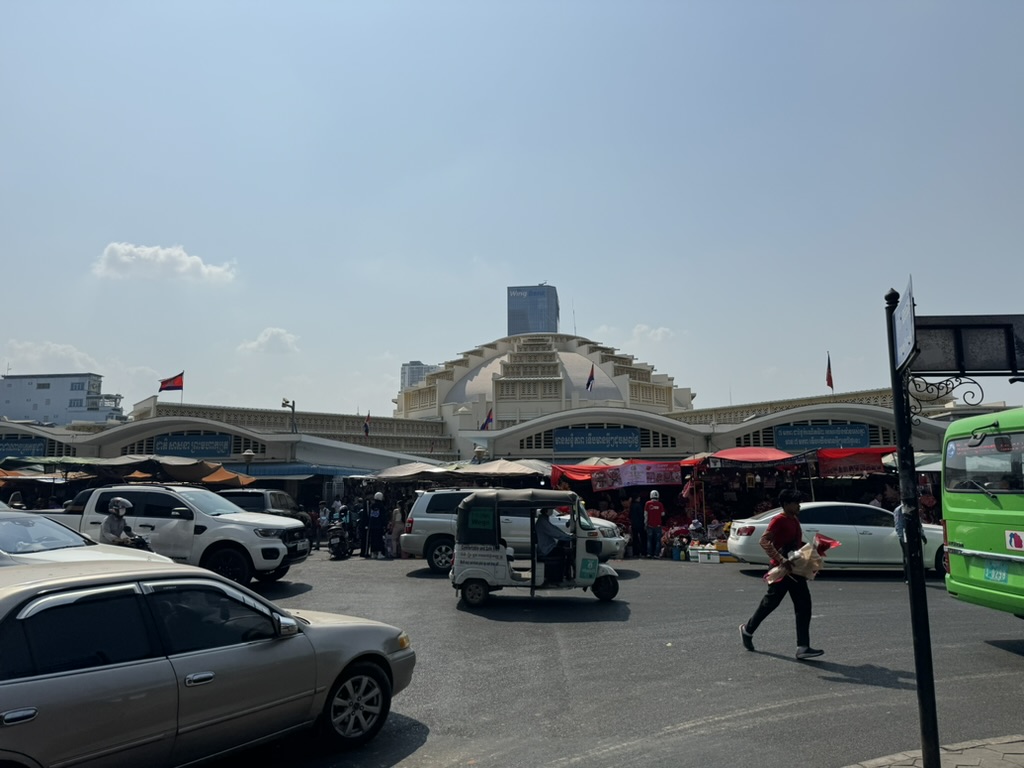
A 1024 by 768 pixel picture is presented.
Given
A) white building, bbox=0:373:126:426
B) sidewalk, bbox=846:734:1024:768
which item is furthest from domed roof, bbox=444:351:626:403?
white building, bbox=0:373:126:426

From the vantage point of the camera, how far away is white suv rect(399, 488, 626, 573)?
51.4 feet

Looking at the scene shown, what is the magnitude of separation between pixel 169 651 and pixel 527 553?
10.7 metres

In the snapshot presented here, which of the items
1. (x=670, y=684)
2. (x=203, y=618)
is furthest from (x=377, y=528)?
(x=203, y=618)

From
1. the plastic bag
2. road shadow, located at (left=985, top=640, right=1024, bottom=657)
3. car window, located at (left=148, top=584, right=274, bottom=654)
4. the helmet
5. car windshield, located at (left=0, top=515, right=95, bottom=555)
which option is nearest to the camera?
car window, located at (left=148, top=584, right=274, bottom=654)

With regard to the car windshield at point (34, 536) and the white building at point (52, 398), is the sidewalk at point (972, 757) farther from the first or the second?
the white building at point (52, 398)

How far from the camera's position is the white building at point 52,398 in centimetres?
9181

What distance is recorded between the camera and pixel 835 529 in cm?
1483

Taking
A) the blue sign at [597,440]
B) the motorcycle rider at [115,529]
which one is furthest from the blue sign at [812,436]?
the motorcycle rider at [115,529]

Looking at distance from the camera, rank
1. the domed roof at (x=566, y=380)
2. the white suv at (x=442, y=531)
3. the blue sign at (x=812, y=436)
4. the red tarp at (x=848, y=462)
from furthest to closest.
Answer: the domed roof at (x=566, y=380)
the blue sign at (x=812, y=436)
the red tarp at (x=848, y=462)
the white suv at (x=442, y=531)

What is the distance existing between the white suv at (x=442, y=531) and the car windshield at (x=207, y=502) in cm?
385

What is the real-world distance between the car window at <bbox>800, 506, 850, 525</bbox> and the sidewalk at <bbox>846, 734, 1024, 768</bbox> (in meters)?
10.1

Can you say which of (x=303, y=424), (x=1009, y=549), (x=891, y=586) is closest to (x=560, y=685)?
(x=1009, y=549)

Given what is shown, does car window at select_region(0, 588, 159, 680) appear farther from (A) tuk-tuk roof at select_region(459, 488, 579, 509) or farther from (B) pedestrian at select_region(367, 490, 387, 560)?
(B) pedestrian at select_region(367, 490, 387, 560)

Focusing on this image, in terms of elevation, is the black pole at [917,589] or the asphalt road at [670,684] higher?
the black pole at [917,589]
